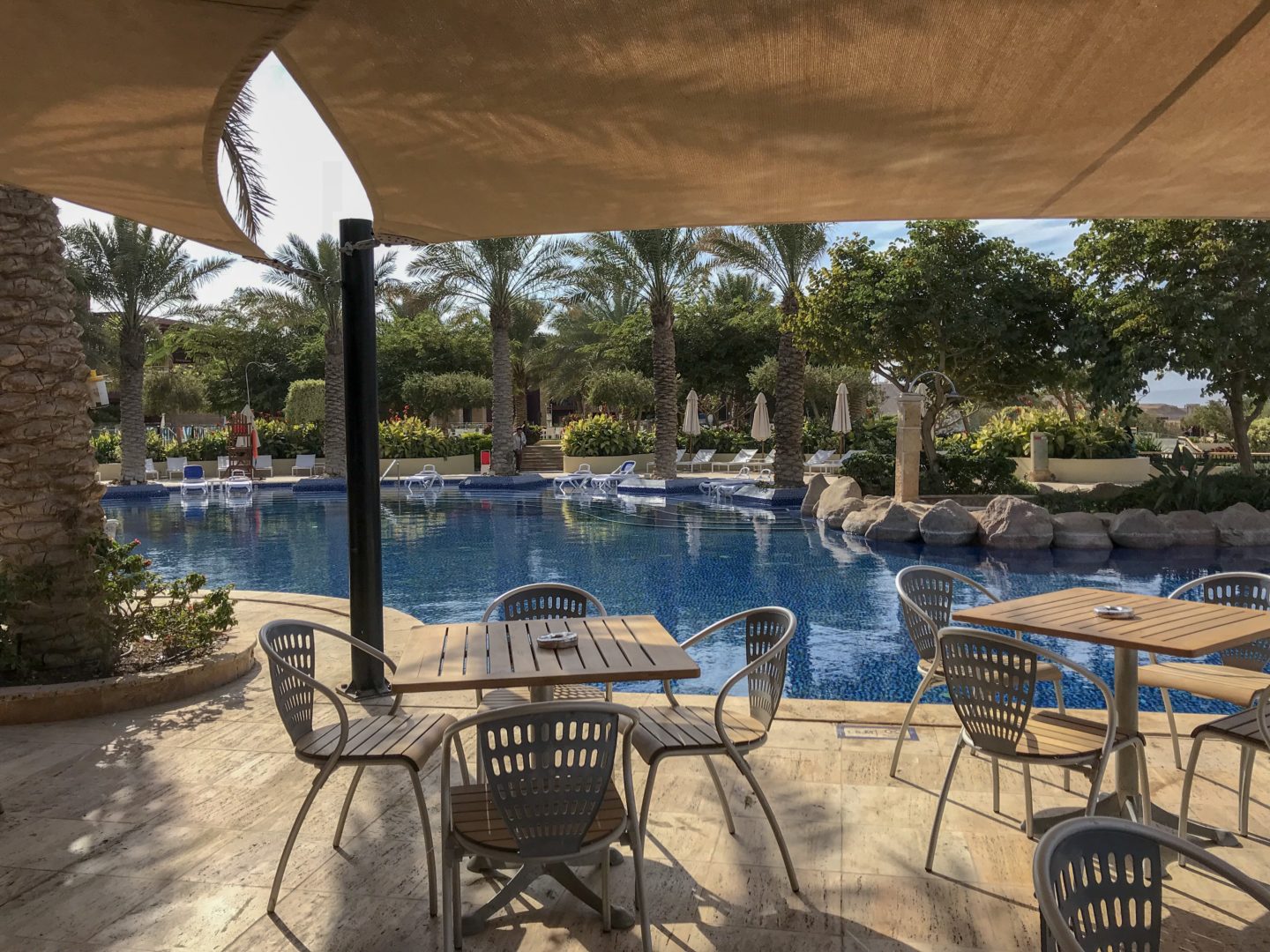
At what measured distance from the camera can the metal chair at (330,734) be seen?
289 cm

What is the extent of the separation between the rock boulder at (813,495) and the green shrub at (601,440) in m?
10.5

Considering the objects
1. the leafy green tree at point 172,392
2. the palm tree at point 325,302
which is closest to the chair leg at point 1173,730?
the palm tree at point 325,302

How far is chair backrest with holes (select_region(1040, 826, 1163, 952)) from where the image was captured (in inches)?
63.4

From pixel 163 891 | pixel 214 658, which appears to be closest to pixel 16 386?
pixel 214 658

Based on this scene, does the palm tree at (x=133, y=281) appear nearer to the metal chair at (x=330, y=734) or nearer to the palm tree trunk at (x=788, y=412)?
the palm tree trunk at (x=788, y=412)

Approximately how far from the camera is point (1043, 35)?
99.7 inches

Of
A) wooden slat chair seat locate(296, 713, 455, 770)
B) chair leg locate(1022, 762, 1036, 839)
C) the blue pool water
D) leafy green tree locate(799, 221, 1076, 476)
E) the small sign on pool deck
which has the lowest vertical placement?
the blue pool water

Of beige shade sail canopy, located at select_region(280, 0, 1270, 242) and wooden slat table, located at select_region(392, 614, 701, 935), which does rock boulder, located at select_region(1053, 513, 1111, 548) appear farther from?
wooden slat table, located at select_region(392, 614, 701, 935)

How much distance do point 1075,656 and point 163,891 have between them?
6.43 meters

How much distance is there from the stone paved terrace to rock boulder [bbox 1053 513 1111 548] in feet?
27.8

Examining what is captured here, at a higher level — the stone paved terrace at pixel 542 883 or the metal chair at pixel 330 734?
the metal chair at pixel 330 734

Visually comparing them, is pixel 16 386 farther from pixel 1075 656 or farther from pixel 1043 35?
pixel 1075 656

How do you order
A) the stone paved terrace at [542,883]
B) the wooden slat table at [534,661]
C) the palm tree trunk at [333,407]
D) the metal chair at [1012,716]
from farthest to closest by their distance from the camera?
the palm tree trunk at [333,407]
the metal chair at [1012,716]
the wooden slat table at [534,661]
the stone paved terrace at [542,883]

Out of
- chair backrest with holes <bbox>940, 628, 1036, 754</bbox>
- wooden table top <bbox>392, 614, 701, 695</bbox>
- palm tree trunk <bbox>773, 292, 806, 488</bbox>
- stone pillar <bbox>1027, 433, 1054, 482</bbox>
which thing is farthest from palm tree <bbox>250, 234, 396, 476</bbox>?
chair backrest with holes <bbox>940, 628, 1036, 754</bbox>
